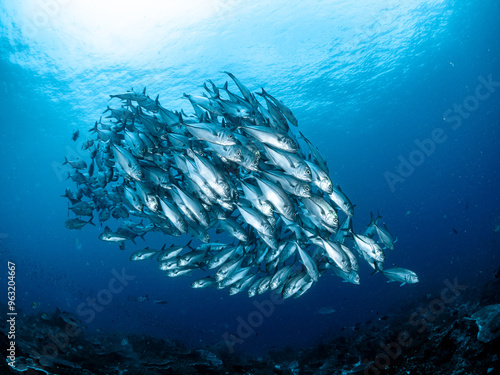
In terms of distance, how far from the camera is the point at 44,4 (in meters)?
14.5

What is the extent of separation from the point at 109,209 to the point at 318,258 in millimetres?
5712

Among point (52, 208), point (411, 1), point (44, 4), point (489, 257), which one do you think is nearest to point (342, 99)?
point (411, 1)

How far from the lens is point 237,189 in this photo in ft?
17.9

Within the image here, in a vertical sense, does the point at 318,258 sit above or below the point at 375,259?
above

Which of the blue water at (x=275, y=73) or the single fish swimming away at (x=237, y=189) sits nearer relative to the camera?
the single fish swimming away at (x=237, y=189)

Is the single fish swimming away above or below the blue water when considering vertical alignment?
below

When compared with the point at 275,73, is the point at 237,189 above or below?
below

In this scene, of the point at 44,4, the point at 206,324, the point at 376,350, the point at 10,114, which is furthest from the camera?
the point at 206,324

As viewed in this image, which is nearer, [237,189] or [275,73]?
[237,189]

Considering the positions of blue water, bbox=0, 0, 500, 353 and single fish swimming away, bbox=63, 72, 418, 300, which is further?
blue water, bbox=0, 0, 500, 353

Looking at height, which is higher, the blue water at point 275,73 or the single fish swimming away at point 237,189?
the blue water at point 275,73

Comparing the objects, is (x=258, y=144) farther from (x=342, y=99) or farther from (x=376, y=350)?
(x=342, y=99)

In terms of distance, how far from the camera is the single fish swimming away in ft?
13.9

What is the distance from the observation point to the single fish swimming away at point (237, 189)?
167 inches
